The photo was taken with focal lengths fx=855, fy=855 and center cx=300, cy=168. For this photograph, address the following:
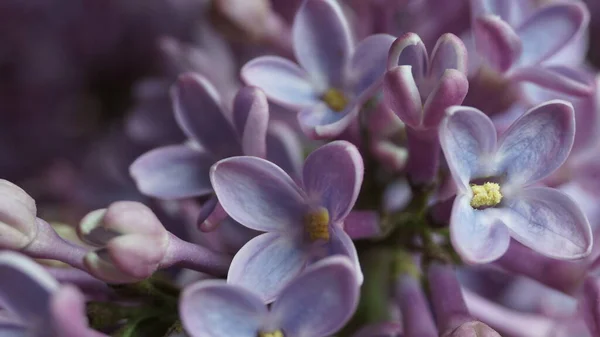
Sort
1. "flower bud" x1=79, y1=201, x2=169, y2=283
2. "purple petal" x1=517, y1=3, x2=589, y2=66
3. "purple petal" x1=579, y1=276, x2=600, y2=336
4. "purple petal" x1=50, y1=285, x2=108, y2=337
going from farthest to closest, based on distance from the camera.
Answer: "purple petal" x1=517, y1=3, x2=589, y2=66, "purple petal" x1=579, y1=276, x2=600, y2=336, "flower bud" x1=79, y1=201, x2=169, y2=283, "purple petal" x1=50, y1=285, x2=108, y2=337

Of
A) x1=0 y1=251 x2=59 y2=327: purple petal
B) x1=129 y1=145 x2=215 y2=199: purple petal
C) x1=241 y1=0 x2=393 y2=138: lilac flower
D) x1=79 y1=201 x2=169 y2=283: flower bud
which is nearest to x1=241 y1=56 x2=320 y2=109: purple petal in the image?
x1=241 y1=0 x2=393 y2=138: lilac flower

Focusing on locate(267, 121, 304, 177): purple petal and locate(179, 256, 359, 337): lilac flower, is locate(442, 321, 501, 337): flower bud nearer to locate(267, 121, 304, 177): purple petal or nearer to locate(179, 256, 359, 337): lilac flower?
locate(179, 256, 359, 337): lilac flower

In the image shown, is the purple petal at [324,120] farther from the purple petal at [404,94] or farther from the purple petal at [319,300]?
the purple petal at [319,300]

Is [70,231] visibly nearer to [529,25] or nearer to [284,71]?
[284,71]

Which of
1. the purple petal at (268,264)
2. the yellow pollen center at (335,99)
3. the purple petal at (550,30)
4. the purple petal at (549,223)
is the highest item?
the purple petal at (550,30)

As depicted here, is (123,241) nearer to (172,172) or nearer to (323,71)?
(172,172)

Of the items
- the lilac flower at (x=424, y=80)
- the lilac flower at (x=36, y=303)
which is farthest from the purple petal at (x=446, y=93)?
the lilac flower at (x=36, y=303)

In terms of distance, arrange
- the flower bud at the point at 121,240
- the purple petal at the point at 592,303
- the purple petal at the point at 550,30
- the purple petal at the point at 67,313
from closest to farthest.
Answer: the purple petal at the point at 67,313 → the flower bud at the point at 121,240 → the purple petal at the point at 592,303 → the purple petal at the point at 550,30

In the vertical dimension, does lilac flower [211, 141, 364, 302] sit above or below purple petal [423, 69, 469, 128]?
below

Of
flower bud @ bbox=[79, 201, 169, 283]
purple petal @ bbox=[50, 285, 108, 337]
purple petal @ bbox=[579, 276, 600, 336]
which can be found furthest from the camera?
purple petal @ bbox=[579, 276, 600, 336]
